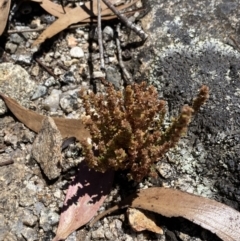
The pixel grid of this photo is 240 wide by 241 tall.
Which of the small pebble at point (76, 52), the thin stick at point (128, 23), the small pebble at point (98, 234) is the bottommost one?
the small pebble at point (98, 234)

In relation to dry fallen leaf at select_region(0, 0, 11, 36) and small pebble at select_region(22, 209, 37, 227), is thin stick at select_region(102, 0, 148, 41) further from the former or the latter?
small pebble at select_region(22, 209, 37, 227)

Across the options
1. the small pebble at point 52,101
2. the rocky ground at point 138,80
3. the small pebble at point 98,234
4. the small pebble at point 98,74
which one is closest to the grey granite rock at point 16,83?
the rocky ground at point 138,80

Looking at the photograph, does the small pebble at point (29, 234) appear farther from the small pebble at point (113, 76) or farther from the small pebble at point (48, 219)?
the small pebble at point (113, 76)

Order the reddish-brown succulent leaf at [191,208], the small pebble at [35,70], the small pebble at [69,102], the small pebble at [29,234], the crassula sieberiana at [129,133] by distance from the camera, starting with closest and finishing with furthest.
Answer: the crassula sieberiana at [129,133]
the reddish-brown succulent leaf at [191,208]
the small pebble at [29,234]
the small pebble at [69,102]
the small pebble at [35,70]

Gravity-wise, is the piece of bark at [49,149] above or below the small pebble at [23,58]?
below

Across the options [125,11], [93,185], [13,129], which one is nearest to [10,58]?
[13,129]

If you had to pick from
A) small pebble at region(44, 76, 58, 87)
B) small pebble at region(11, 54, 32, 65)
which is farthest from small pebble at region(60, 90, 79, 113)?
small pebble at region(11, 54, 32, 65)
